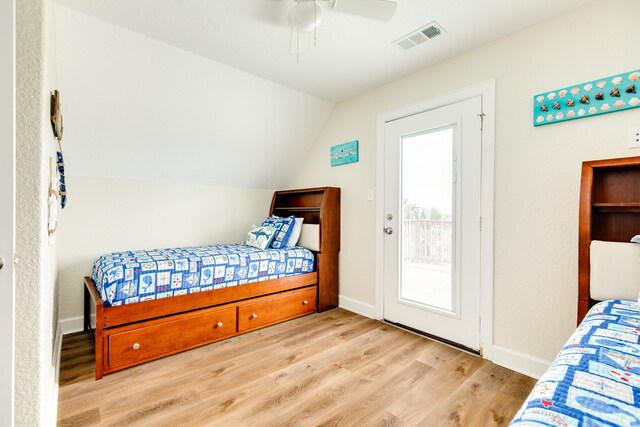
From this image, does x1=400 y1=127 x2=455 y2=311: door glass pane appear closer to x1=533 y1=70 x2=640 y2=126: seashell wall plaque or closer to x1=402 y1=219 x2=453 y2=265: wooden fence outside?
x1=402 y1=219 x2=453 y2=265: wooden fence outside

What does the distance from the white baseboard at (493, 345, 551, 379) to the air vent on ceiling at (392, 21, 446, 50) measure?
2228 millimetres

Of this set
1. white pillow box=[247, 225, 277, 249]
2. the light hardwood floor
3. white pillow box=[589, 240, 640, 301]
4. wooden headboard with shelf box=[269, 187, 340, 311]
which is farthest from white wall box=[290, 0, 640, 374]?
white pillow box=[247, 225, 277, 249]

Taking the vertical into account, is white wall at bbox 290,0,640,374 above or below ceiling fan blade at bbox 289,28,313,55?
below

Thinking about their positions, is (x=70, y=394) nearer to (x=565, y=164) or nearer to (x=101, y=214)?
(x=101, y=214)

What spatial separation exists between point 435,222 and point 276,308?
1.61 metres

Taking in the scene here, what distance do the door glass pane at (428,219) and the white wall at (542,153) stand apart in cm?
35

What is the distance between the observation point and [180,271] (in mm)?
2283

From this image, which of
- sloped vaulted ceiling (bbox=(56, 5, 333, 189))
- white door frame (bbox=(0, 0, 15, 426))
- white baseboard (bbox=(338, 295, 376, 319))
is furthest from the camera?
white baseboard (bbox=(338, 295, 376, 319))

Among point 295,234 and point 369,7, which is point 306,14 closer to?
point 369,7

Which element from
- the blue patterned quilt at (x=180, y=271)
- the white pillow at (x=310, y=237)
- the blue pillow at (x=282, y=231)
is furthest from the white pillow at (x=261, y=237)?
the white pillow at (x=310, y=237)

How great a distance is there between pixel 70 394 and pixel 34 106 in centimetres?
160

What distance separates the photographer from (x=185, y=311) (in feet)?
7.49

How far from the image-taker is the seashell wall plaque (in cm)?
165

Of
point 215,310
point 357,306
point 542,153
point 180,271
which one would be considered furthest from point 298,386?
point 542,153
